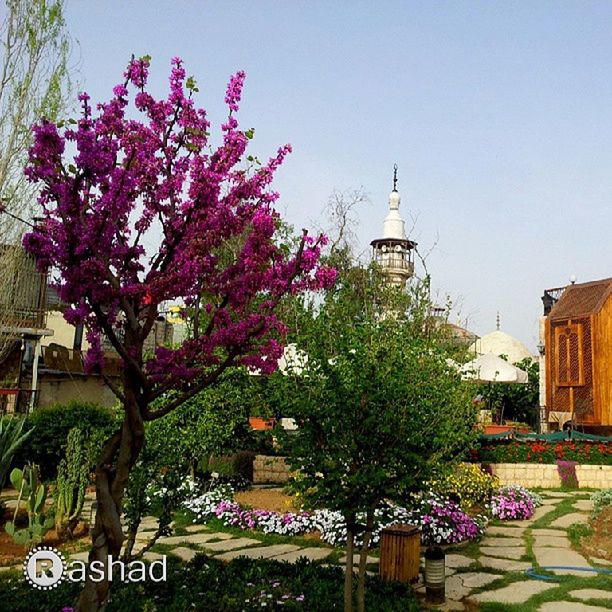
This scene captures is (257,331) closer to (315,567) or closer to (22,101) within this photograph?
(315,567)

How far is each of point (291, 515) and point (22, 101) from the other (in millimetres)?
9344

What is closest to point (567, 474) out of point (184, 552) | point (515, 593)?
point (515, 593)

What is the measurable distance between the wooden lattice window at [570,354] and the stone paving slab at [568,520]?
13677mm

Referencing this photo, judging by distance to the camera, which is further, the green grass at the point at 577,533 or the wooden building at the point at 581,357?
the wooden building at the point at 581,357

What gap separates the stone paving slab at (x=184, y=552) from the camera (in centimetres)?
774

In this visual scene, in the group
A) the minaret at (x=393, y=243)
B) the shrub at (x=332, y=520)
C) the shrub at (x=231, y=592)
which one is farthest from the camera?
the minaret at (x=393, y=243)

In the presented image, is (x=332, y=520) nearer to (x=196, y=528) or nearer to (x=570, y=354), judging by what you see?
(x=196, y=528)

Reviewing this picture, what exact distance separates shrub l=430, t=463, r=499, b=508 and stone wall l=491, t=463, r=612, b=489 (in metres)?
3.56

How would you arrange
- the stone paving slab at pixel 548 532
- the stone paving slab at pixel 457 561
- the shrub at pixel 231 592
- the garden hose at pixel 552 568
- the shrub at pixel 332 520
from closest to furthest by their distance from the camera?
the shrub at pixel 231 592 < the garden hose at pixel 552 568 < the stone paving slab at pixel 457 561 < the shrub at pixel 332 520 < the stone paving slab at pixel 548 532

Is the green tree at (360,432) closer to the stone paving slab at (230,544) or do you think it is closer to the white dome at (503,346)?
the stone paving slab at (230,544)

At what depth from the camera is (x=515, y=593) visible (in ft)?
21.6

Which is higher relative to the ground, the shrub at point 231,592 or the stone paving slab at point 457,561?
the shrub at point 231,592

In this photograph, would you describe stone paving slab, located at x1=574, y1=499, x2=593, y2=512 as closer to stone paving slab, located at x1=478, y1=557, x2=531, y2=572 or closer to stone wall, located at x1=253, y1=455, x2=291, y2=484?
A: stone paving slab, located at x1=478, y1=557, x2=531, y2=572

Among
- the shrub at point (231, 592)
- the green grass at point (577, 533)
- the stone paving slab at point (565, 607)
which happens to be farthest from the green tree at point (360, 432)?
the green grass at point (577, 533)
